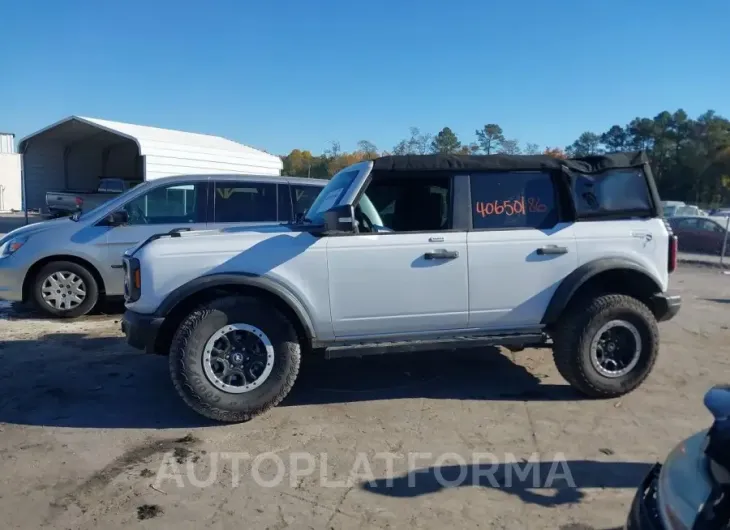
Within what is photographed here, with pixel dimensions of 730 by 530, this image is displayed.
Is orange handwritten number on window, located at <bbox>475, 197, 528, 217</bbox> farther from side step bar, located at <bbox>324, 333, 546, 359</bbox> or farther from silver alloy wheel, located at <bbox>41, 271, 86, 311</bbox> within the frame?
silver alloy wheel, located at <bbox>41, 271, 86, 311</bbox>

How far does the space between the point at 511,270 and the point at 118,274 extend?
546 cm

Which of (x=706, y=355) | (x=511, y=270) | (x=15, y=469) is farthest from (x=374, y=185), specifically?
(x=706, y=355)

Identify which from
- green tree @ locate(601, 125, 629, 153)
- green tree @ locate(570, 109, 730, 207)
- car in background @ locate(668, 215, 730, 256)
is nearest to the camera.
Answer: car in background @ locate(668, 215, 730, 256)

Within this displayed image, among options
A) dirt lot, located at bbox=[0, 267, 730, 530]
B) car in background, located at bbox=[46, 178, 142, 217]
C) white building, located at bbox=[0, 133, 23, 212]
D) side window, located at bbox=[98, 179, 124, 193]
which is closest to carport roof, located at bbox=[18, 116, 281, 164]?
car in background, located at bbox=[46, 178, 142, 217]

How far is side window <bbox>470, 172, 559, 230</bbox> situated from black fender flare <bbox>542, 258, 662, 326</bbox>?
0.46 m

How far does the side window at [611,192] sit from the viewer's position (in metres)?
5.23

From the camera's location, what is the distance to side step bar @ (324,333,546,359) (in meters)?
4.80

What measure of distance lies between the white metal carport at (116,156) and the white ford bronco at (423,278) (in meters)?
8.52

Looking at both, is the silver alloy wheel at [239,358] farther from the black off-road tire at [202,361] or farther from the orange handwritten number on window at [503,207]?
the orange handwritten number on window at [503,207]

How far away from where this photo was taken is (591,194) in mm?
5262

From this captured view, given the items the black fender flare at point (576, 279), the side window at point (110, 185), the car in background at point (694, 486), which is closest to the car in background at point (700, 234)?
the black fender flare at point (576, 279)

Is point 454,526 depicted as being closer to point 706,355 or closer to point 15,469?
point 15,469

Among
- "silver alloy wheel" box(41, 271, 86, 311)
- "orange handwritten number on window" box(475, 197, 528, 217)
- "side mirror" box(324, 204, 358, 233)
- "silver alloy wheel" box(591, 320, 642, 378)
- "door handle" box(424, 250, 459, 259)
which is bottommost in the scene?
"silver alloy wheel" box(591, 320, 642, 378)

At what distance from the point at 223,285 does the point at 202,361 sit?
58cm
